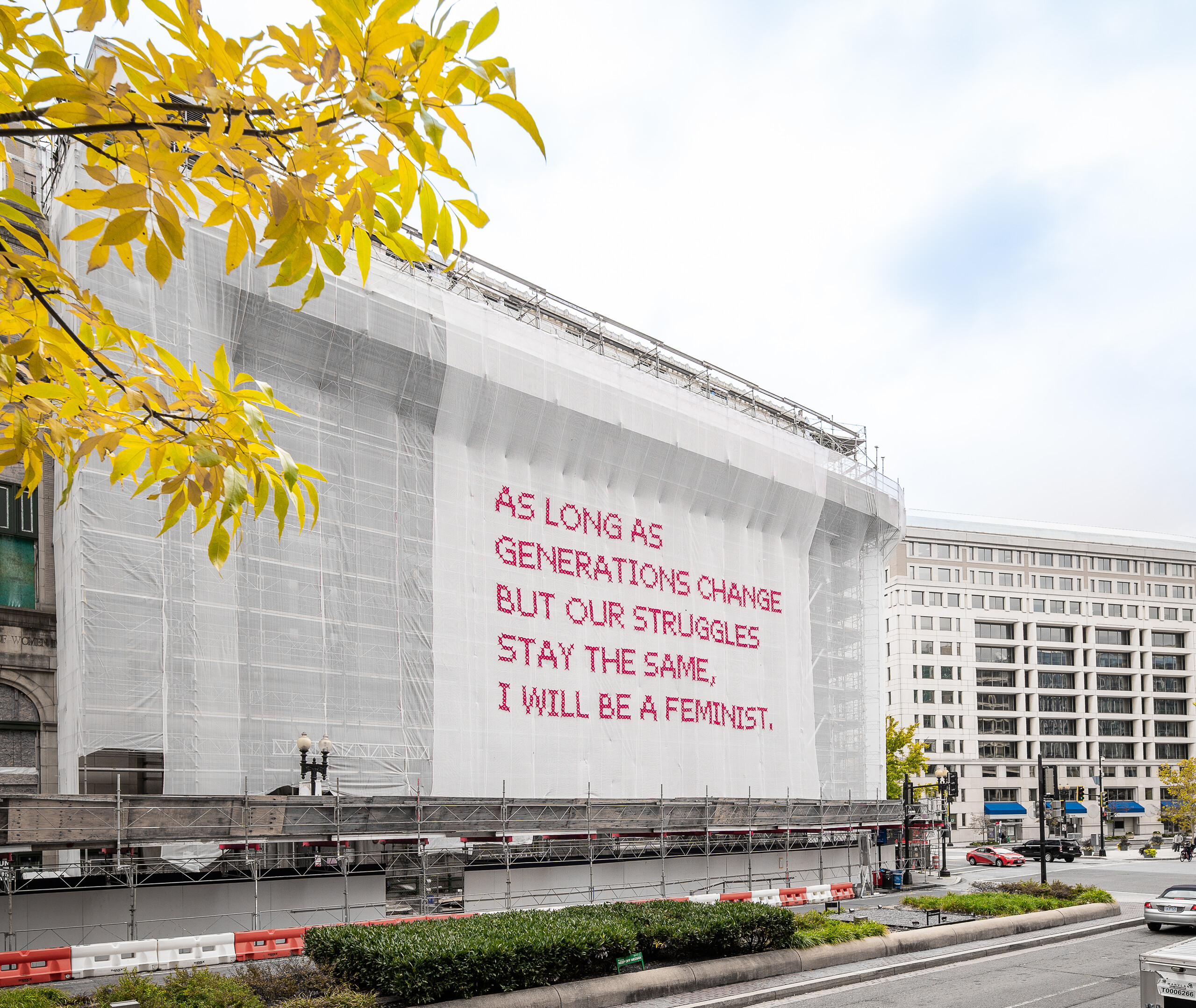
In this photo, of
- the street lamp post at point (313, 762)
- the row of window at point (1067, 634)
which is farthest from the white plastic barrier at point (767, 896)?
the row of window at point (1067, 634)

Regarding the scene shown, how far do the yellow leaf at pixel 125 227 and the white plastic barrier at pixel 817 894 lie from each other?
3320cm

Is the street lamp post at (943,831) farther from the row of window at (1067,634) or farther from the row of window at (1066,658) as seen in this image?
the row of window at (1066,658)

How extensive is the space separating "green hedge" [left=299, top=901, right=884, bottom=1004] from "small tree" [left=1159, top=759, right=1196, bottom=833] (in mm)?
80376

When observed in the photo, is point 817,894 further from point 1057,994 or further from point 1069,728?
point 1069,728

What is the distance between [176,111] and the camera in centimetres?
464

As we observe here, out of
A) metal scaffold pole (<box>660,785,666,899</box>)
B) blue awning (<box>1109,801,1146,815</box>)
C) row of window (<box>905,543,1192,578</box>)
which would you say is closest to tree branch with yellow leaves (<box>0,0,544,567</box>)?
metal scaffold pole (<box>660,785,666,899</box>)

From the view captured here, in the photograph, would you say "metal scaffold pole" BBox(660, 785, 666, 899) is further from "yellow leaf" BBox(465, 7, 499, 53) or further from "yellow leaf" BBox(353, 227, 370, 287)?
"yellow leaf" BBox(465, 7, 499, 53)

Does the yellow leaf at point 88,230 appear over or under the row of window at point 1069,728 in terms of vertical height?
over

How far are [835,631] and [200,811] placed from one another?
32.6 meters

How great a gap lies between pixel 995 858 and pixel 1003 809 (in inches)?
1587

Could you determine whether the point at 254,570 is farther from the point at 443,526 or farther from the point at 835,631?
the point at 835,631

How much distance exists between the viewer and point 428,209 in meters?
4.37

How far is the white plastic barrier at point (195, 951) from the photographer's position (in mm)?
20031

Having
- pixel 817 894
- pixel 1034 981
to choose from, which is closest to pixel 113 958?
pixel 1034 981
